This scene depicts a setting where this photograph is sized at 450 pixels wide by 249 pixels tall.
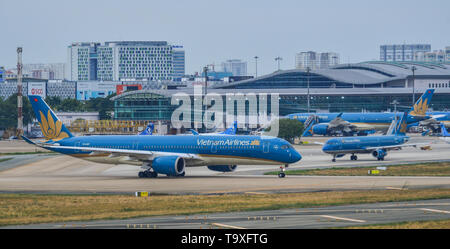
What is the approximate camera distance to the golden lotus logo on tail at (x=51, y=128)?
77062 mm

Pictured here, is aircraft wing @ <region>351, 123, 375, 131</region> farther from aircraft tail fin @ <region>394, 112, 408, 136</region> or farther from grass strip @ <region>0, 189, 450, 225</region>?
grass strip @ <region>0, 189, 450, 225</region>

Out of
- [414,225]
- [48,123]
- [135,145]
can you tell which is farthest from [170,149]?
[414,225]

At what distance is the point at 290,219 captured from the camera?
39.2 m

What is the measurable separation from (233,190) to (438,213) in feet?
64.7

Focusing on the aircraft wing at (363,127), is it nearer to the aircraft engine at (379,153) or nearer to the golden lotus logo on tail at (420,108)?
the golden lotus logo on tail at (420,108)

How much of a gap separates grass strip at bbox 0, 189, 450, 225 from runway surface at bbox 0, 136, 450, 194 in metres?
4.44

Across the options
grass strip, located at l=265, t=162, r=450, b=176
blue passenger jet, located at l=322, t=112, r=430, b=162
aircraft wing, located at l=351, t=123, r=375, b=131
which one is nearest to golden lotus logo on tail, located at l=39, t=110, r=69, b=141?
grass strip, located at l=265, t=162, r=450, b=176

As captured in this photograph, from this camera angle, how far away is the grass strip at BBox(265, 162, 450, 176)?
72750 mm

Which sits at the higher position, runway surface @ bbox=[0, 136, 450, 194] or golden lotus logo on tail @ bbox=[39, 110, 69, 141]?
golden lotus logo on tail @ bbox=[39, 110, 69, 141]

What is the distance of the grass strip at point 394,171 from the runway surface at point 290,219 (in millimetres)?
27759

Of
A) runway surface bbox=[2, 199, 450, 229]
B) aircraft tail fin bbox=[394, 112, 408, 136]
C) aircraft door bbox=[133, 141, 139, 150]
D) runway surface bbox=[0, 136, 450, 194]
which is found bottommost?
runway surface bbox=[0, 136, 450, 194]

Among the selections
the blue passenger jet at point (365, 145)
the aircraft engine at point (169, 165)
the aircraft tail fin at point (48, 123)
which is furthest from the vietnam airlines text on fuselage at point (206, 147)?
the blue passenger jet at point (365, 145)
